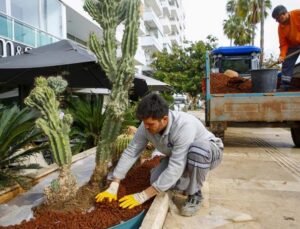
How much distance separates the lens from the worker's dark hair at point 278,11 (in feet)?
20.8

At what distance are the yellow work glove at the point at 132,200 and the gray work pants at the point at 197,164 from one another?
0.41 m

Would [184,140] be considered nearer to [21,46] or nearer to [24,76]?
[24,76]

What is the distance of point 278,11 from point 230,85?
1.88 meters

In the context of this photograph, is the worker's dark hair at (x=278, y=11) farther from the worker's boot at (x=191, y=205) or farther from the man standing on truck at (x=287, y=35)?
the worker's boot at (x=191, y=205)

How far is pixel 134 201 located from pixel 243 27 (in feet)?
138

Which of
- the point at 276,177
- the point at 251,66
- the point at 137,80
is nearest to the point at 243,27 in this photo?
the point at 251,66

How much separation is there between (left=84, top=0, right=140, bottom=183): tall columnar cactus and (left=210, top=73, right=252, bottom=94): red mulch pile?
482 cm

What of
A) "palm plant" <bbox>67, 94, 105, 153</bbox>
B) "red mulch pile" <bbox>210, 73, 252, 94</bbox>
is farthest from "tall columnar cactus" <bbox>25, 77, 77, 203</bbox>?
"red mulch pile" <bbox>210, 73, 252, 94</bbox>

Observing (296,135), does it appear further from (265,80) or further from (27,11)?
(27,11)

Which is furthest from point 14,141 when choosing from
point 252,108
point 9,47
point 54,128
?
point 9,47

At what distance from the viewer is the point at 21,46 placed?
10180mm

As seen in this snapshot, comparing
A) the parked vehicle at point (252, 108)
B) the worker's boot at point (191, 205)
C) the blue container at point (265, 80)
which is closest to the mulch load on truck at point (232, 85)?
the blue container at point (265, 80)

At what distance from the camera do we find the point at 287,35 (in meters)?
6.66

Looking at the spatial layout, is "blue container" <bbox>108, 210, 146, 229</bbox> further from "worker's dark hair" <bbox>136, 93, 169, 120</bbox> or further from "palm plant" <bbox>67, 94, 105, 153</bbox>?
"palm plant" <bbox>67, 94, 105, 153</bbox>
